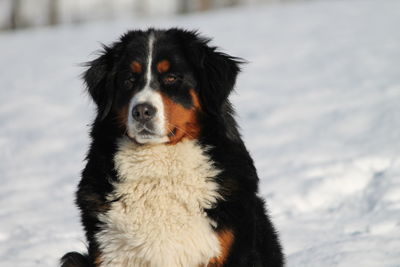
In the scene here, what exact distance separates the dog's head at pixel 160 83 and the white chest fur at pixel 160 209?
5.6 inches

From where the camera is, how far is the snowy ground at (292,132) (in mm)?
6371

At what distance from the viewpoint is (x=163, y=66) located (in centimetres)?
448

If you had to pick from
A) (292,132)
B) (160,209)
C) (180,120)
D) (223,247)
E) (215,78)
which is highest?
(215,78)

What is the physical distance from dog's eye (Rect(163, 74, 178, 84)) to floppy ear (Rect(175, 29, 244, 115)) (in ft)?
0.63

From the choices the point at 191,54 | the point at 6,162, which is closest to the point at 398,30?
the point at 6,162

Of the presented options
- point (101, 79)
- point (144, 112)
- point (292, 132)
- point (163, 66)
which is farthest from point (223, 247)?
point (292, 132)

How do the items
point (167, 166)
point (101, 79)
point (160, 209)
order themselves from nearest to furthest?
point (160, 209), point (167, 166), point (101, 79)

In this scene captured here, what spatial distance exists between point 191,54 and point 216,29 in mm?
14866

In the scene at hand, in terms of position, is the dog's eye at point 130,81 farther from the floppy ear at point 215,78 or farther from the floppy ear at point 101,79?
the floppy ear at point 215,78

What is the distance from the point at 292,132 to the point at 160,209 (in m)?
6.19

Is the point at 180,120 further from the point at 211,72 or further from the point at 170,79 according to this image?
the point at 211,72

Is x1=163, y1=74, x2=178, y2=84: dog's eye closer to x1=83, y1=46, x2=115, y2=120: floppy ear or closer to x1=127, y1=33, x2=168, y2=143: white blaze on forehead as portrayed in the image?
x1=127, y1=33, x2=168, y2=143: white blaze on forehead

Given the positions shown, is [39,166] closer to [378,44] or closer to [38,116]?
[38,116]

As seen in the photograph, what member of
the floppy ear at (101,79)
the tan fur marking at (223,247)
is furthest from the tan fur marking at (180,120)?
the tan fur marking at (223,247)
